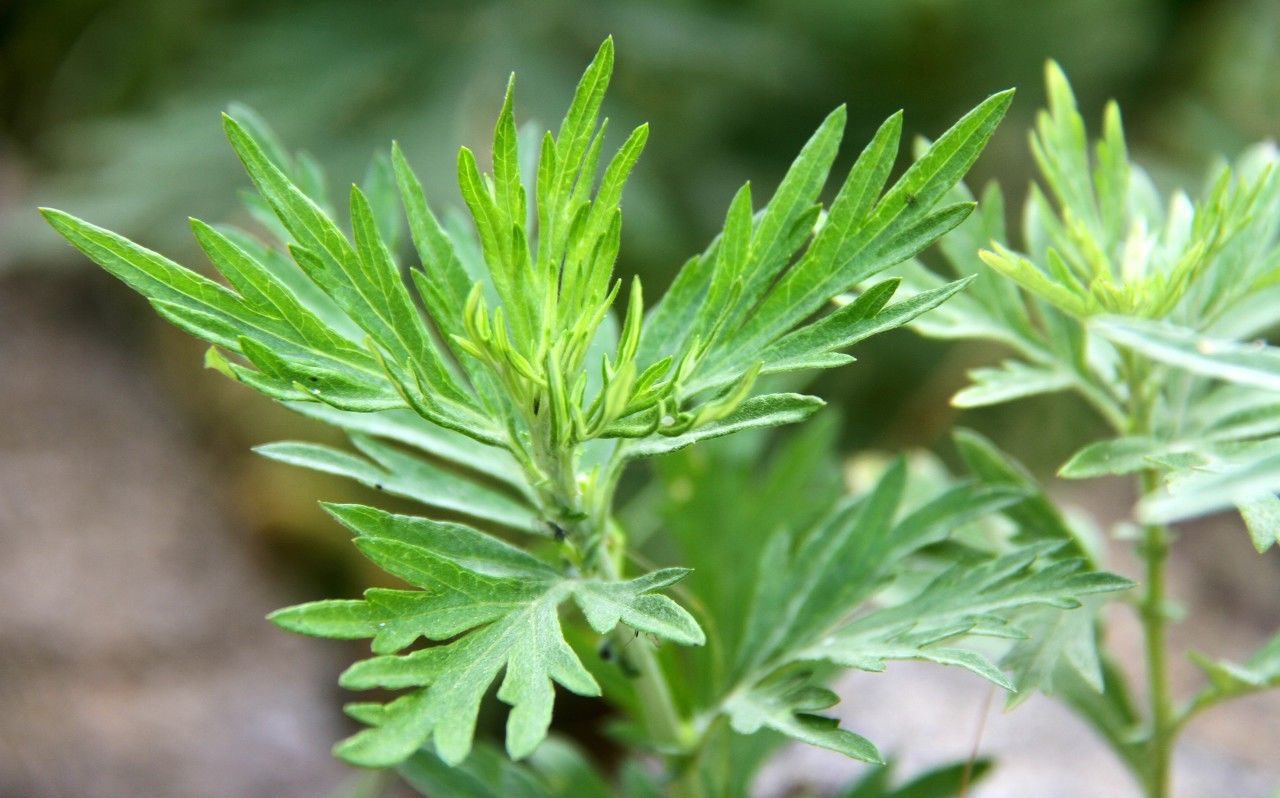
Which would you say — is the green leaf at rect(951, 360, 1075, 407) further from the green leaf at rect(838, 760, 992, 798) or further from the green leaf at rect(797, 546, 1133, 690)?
the green leaf at rect(838, 760, 992, 798)

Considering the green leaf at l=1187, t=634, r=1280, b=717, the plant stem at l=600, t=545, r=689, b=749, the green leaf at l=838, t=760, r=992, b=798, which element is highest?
the green leaf at l=1187, t=634, r=1280, b=717

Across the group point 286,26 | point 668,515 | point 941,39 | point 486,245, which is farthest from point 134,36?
Answer: point 486,245

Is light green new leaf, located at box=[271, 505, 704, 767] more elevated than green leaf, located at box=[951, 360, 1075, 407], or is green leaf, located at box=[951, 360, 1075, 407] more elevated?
green leaf, located at box=[951, 360, 1075, 407]

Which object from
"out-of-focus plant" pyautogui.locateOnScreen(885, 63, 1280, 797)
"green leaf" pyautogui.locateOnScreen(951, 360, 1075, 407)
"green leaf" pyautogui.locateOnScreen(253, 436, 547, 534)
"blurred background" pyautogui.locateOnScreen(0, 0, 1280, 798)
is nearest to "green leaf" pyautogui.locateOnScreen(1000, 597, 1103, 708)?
"out-of-focus plant" pyautogui.locateOnScreen(885, 63, 1280, 797)

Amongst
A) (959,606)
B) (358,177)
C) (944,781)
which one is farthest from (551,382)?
(358,177)

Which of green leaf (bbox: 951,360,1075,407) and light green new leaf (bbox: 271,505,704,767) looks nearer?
light green new leaf (bbox: 271,505,704,767)

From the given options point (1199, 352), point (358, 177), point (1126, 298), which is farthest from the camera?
point (358, 177)

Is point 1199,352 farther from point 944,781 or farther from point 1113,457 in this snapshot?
point 944,781
